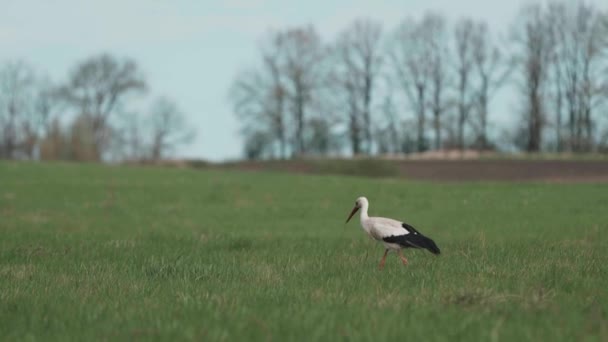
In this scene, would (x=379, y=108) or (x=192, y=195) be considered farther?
(x=379, y=108)

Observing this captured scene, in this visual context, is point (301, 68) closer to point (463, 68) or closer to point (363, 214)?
point (463, 68)

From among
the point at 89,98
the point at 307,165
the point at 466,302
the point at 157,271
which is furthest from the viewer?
the point at 89,98

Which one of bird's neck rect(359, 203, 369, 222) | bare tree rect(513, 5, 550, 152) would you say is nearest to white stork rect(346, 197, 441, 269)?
bird's neck rect(359, 203, 369, 222)

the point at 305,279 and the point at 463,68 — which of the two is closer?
the point at 305,279

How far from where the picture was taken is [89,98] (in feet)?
302

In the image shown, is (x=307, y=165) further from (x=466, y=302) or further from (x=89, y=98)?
(x=466, y=302)

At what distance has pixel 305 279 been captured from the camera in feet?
29.2

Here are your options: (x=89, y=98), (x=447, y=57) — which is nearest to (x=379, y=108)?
(x=447, y=57)

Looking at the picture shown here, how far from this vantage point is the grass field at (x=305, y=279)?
5.92m

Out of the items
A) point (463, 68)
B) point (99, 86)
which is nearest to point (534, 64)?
point (463, 68)

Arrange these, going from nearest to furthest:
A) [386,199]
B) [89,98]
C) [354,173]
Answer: [386,199] < [354,173] < [89,98]

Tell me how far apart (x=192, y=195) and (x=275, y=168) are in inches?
1532

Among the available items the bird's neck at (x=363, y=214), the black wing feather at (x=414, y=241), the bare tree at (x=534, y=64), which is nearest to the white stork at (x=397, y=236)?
the black wing feather at (x=414, y=241)

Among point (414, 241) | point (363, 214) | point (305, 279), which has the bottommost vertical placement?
point (305, 279)
